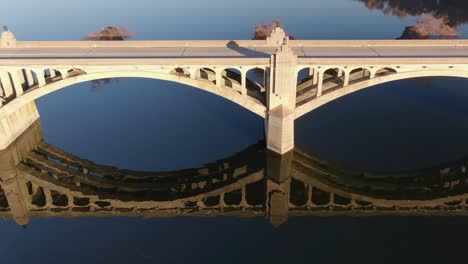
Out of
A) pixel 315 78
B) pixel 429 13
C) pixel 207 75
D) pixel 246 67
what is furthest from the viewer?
pixel 429 13

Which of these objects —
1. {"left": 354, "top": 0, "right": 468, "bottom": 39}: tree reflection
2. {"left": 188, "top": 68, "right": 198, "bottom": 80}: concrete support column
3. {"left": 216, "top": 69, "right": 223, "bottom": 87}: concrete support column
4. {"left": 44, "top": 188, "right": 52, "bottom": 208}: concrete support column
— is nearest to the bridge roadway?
{"left": 188, "top": 68, "right": 198, "bottom": 80}: concrete support column

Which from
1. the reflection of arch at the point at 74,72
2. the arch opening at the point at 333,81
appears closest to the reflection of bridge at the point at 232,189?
the arch opening at the point at 333,81

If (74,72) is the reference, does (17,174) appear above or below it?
below

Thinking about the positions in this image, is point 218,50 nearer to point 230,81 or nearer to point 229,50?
point 229,50

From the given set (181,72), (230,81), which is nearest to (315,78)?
(230,81)

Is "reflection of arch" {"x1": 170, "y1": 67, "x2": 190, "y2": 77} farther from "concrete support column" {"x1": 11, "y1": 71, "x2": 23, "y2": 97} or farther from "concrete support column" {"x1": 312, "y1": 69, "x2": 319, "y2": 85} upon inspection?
"concrete support column" {"x1": 11, "y1": 71, "x2": 23, "y2": 97}

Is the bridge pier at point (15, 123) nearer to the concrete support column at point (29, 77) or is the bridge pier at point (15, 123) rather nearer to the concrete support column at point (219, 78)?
the concrete support column at point (29, 77)
